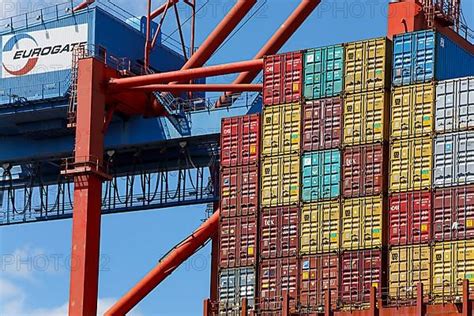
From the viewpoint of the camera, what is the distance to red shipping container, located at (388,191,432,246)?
51625 mm

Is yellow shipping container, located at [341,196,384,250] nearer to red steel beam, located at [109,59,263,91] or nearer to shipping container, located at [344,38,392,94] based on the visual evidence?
shipping container, located at [344,38,392,94]

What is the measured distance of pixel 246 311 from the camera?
53.9m

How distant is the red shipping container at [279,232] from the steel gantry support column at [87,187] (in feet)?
25.9

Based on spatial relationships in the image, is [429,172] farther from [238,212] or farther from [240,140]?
[240,140]

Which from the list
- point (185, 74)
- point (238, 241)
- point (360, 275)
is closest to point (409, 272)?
point (360, 275)

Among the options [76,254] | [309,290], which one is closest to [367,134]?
[309,290]

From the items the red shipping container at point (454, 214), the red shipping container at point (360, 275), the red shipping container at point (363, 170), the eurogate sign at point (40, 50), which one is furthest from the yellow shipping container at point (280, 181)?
the eurogate sign at point (40, 50)

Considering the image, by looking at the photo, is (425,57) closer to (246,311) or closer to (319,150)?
(319,150)

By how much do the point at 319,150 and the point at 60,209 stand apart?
16.4 meters

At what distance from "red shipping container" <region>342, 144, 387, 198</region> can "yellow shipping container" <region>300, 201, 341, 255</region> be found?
0.75 metres

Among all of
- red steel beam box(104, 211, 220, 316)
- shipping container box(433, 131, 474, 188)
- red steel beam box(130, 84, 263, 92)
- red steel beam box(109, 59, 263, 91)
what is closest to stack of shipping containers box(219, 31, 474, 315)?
shipping container box(433, 131, 474, 188)

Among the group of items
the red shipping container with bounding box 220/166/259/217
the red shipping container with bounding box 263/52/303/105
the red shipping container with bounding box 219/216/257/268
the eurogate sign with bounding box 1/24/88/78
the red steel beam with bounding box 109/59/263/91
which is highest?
the eurogate sign with bounding box 1/24/88/78

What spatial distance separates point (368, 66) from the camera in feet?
180

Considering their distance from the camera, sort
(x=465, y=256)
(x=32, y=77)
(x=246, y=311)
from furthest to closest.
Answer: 1. (x=32, y=77)
2. (x=246, y=311)
3. (x=465, y=256)
